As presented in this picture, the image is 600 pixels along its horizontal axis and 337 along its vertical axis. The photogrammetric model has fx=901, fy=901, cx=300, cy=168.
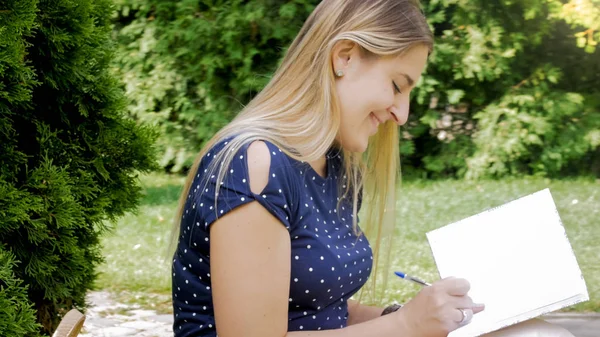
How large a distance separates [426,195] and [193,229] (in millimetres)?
5356

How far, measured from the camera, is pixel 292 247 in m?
1.91

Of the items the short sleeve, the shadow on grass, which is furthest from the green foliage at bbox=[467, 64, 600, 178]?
the short sleeve

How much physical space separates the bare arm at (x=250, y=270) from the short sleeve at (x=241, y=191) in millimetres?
13

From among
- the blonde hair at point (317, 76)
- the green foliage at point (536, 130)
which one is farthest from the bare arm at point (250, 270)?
the green foliage at point (536, 130)

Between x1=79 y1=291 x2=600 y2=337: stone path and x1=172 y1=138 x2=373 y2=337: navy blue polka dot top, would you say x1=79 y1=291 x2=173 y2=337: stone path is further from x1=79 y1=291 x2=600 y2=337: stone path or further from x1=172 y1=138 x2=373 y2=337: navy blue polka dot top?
x1=172 y1=138 x2=373 y2=337: navy blue polka dot top

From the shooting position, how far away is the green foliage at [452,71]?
7598mm

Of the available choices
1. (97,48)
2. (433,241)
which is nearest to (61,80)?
(97,48)

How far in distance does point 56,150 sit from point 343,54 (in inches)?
38.3

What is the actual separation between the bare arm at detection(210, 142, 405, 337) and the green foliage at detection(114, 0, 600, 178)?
18.9ft

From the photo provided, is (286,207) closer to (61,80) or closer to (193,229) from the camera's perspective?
(193,229)

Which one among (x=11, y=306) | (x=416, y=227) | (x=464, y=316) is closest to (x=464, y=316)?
(x=464, y=316)

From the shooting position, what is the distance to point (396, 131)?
241 cm

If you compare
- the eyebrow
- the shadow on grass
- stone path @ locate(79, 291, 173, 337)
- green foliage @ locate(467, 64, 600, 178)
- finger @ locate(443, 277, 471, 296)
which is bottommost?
the shadow on grass

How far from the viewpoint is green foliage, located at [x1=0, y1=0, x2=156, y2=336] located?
2.25 m
